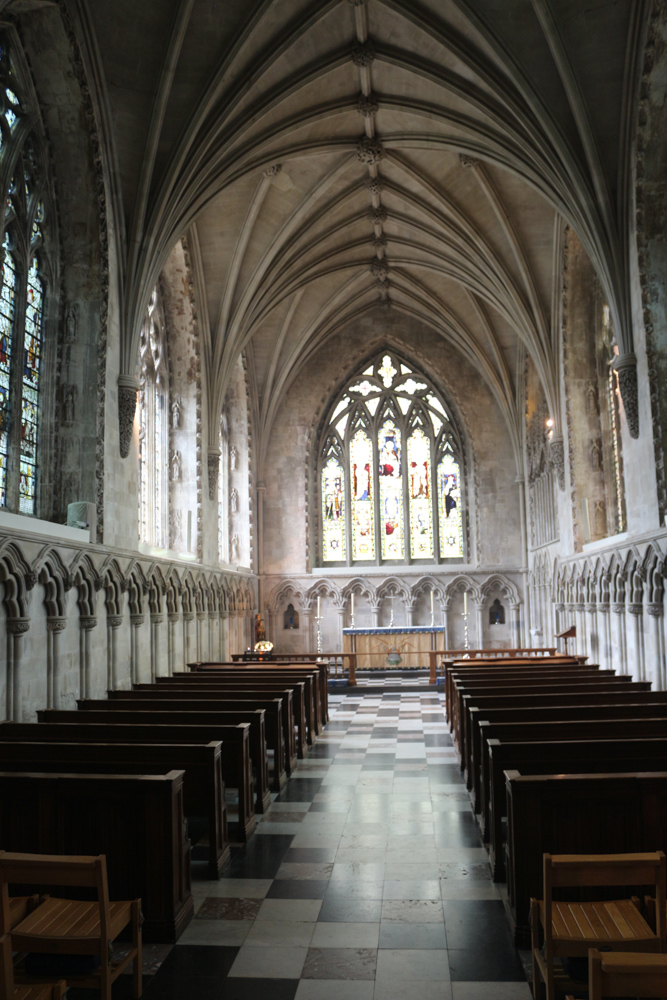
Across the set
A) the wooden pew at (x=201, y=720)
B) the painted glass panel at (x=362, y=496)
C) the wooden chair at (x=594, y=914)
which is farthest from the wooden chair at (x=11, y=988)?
the painted glass panel at (x=362, y=496)

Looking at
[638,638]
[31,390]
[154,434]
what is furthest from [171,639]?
[638,638]

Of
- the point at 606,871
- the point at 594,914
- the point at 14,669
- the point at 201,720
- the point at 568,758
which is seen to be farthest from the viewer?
the point at 14,669

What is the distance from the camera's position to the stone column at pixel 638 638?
12.9 meters

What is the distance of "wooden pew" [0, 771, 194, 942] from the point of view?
16.7 ft

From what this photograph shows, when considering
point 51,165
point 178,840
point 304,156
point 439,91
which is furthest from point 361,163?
point 178,840

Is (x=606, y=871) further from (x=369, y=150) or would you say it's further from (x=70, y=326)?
(x=369, y=150)

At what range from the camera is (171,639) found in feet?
50.9

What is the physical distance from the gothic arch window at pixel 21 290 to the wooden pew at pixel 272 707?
10.5 ft

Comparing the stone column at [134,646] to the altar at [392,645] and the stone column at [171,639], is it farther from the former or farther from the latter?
the altar at [392,645]

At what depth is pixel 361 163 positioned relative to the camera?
690 inches

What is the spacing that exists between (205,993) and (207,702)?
5006 mm

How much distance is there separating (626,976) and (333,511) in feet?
75.6

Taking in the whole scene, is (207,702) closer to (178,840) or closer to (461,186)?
(178,840)

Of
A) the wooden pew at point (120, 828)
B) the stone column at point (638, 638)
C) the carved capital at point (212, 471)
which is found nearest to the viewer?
the wooden pew at point (120, 828)
